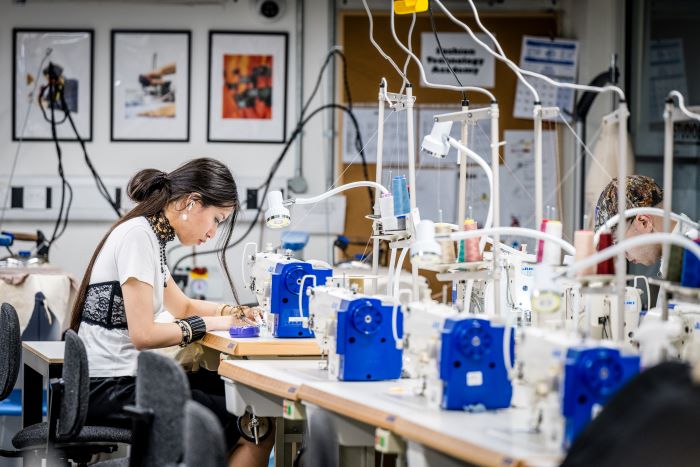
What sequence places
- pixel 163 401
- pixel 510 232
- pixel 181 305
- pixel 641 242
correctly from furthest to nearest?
1. pixel 181 305
2. pixel 510 232
3. pixel 163 401
4. pixel 641 242

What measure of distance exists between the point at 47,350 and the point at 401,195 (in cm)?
156

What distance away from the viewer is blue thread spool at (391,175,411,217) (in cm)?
319

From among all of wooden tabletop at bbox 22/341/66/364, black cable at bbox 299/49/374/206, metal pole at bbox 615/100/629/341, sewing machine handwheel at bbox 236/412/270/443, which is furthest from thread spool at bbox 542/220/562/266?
black cable at bbox 299/49/374/206

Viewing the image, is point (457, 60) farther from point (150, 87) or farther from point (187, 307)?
point (187, 307)

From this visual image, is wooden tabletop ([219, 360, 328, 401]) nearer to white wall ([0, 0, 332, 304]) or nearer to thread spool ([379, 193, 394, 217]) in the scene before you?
thread spool ([379, 193, 394, 217])

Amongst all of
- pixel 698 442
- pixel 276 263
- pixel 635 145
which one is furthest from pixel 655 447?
pixel 635 145

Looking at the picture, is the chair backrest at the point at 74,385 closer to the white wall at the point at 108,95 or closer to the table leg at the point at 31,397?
the table leg at the point at 31,397

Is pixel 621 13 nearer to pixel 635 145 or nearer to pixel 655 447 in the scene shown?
pixel 635 145

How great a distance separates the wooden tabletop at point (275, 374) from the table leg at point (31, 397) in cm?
109

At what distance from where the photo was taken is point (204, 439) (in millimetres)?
2045

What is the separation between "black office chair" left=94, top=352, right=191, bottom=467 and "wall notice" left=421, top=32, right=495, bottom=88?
13.7 feet

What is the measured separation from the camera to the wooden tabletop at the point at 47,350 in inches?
146

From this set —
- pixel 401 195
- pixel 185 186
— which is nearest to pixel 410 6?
pixel 401 195

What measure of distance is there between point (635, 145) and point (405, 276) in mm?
1658
